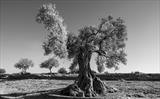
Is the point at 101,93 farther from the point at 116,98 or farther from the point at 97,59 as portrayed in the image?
the point at 97,59

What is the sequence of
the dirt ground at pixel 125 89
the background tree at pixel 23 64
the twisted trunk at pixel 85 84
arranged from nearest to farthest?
1. the twisted trunk at pixel 85 84
2. the dirt ground at pixel 125 89
3. the background tree at pixel 23 64

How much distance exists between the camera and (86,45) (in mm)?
17375

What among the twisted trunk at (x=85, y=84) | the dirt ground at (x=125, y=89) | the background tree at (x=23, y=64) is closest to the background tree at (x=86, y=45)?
the twisted trunk at (x=85, y=84)

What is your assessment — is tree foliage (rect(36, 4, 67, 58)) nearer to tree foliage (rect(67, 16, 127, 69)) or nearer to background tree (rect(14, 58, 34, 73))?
tree foliage (rect(67, 16, 127, 69))

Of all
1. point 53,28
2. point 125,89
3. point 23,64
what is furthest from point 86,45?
point 23,64

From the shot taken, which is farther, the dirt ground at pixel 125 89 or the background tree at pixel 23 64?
the background tree at pixel 23 64

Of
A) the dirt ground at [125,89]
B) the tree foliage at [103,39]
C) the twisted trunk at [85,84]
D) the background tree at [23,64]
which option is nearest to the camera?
the twisted trunk at [85,84]

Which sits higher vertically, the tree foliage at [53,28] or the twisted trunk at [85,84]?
the tree foliage at [53,28]

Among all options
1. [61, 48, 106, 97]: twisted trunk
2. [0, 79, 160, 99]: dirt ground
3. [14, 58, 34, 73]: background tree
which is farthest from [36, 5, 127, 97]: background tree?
[14, 58, 34, 73]: background tree

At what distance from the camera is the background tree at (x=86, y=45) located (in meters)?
16.0

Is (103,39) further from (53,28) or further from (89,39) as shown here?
(53,28)

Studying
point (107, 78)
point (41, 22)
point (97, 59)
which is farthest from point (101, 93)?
point (107, 78)

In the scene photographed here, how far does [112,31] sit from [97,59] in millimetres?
4065

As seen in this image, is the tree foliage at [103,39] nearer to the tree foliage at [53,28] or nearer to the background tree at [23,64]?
the tree foliage at [53,28]
